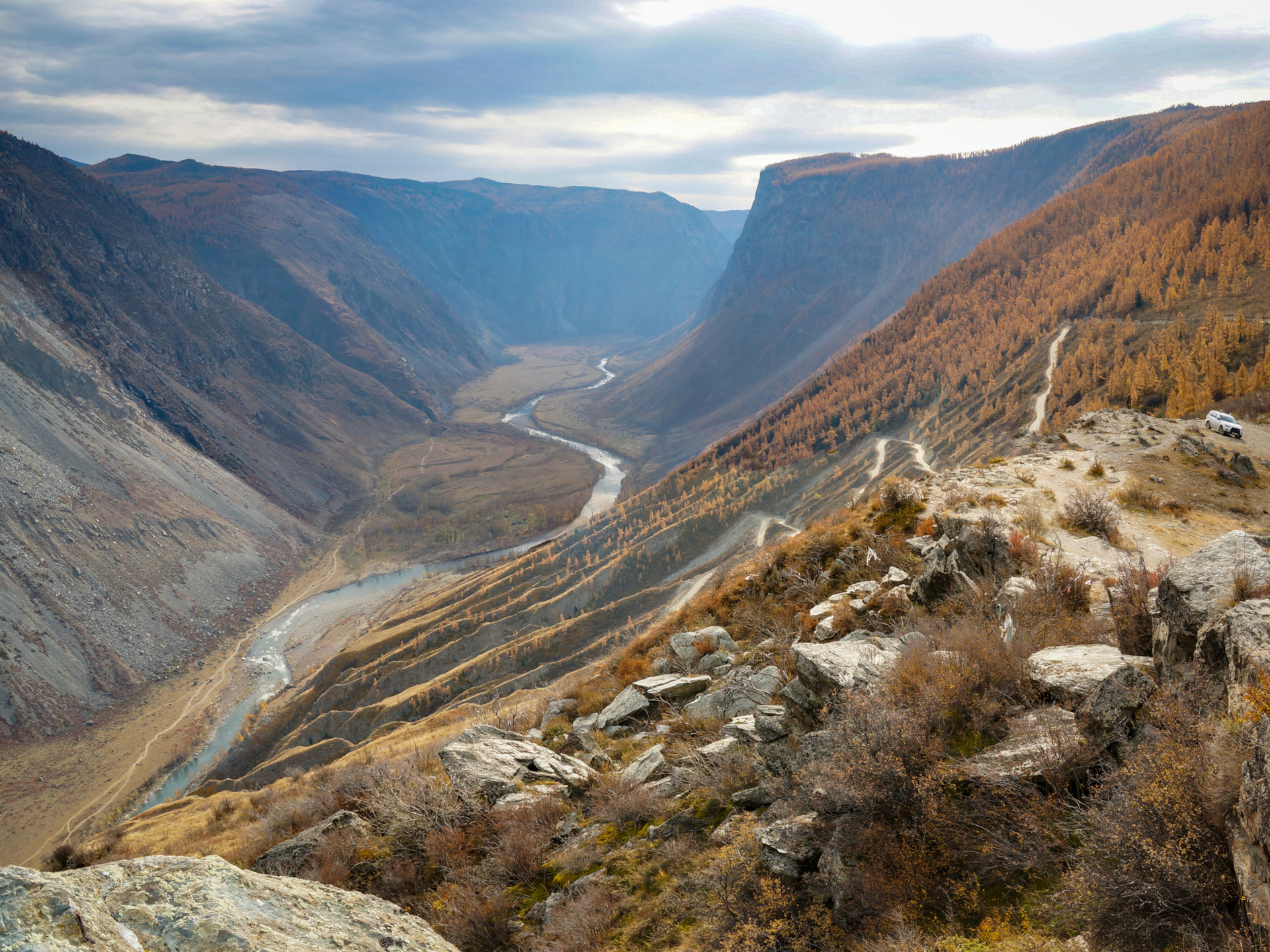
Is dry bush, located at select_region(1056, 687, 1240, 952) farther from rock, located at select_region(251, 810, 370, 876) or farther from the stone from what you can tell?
rock, located at select_region(251, 810, 370, 876)

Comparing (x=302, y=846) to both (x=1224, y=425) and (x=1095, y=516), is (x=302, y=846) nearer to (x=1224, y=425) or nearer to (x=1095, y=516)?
(x=1095, y=516)

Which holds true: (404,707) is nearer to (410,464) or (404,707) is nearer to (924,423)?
(924,423)

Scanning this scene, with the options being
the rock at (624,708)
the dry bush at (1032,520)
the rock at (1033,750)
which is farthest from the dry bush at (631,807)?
the dry bush at (1032,520)

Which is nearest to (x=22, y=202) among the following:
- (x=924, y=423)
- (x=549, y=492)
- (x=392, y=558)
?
(x=392, y=558)

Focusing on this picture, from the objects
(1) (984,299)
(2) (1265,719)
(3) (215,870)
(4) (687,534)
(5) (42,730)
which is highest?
(1) (984,299)

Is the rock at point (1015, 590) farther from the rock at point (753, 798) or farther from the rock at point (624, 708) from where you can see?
the rock at point (624, 708)

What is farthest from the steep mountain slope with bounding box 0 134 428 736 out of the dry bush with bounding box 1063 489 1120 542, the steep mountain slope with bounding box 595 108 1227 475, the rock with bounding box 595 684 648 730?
the dry bush with bounding box 1063 489 1120 542
